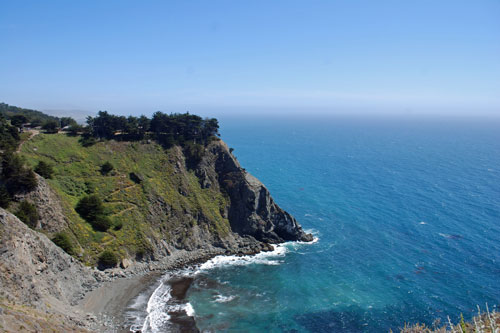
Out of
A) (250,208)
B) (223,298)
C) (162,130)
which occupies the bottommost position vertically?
(223,298)

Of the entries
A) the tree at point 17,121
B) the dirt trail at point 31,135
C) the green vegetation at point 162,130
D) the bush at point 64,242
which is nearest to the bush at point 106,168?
the green vegetation at point 162,130

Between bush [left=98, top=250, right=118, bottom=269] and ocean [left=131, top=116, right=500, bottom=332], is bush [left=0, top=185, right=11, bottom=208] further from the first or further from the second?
ocean [left=131, top=116, right=500, bottom=332]

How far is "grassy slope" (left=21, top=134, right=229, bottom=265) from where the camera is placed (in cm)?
6056

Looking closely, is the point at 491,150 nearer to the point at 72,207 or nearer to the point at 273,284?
the point at 273,284

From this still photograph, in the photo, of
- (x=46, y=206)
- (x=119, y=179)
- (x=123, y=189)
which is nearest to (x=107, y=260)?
(x=46, y=206)

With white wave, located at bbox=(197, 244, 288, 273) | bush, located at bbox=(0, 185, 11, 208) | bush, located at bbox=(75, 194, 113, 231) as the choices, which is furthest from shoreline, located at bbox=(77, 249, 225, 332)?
bush, located at bbox=(0, 185, 11, 208)

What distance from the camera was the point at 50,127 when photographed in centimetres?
7962

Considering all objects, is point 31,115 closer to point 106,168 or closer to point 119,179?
point 106,168

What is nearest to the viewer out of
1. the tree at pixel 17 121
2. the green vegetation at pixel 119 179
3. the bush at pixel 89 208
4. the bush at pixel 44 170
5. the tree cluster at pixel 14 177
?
the tree cluster at pixel 14 177

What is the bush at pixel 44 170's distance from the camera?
203 ft

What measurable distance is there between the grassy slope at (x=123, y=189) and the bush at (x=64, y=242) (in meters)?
1.98

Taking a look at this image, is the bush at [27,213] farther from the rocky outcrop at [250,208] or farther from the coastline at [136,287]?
the rocky outcrop at [250,208]

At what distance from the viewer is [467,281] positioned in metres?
57.0

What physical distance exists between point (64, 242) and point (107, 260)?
26.0ft
